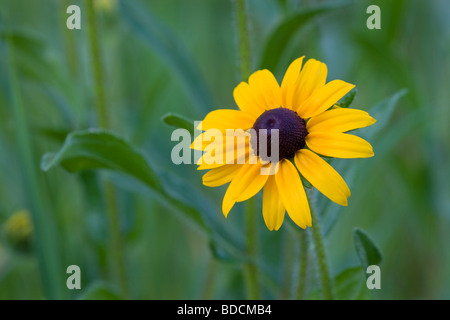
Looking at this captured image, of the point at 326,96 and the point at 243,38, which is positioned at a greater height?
the point at 243,38

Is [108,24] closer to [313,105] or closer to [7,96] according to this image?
[7,96]

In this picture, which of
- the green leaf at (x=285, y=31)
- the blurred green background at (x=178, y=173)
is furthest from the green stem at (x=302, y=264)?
the green leaf at (x=285, y=31)

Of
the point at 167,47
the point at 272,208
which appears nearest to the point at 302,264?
the point at 272,208

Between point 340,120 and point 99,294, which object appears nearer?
point 340,120

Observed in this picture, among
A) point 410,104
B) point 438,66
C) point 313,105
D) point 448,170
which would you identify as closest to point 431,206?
point 448,170

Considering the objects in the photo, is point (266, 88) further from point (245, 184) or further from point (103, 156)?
point (103, 156)

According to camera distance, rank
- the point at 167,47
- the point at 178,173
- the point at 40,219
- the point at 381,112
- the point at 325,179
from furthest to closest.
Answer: the point at 178,173 → the point at 167,47 → the point at 40,219 → the point at 381,112 → the point at 325,179

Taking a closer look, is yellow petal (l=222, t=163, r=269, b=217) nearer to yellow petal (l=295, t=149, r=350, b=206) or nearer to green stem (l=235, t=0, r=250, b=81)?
yellow petal (l=295, t=149, r=350, b=206)

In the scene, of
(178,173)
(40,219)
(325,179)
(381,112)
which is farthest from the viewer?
(178,173)
